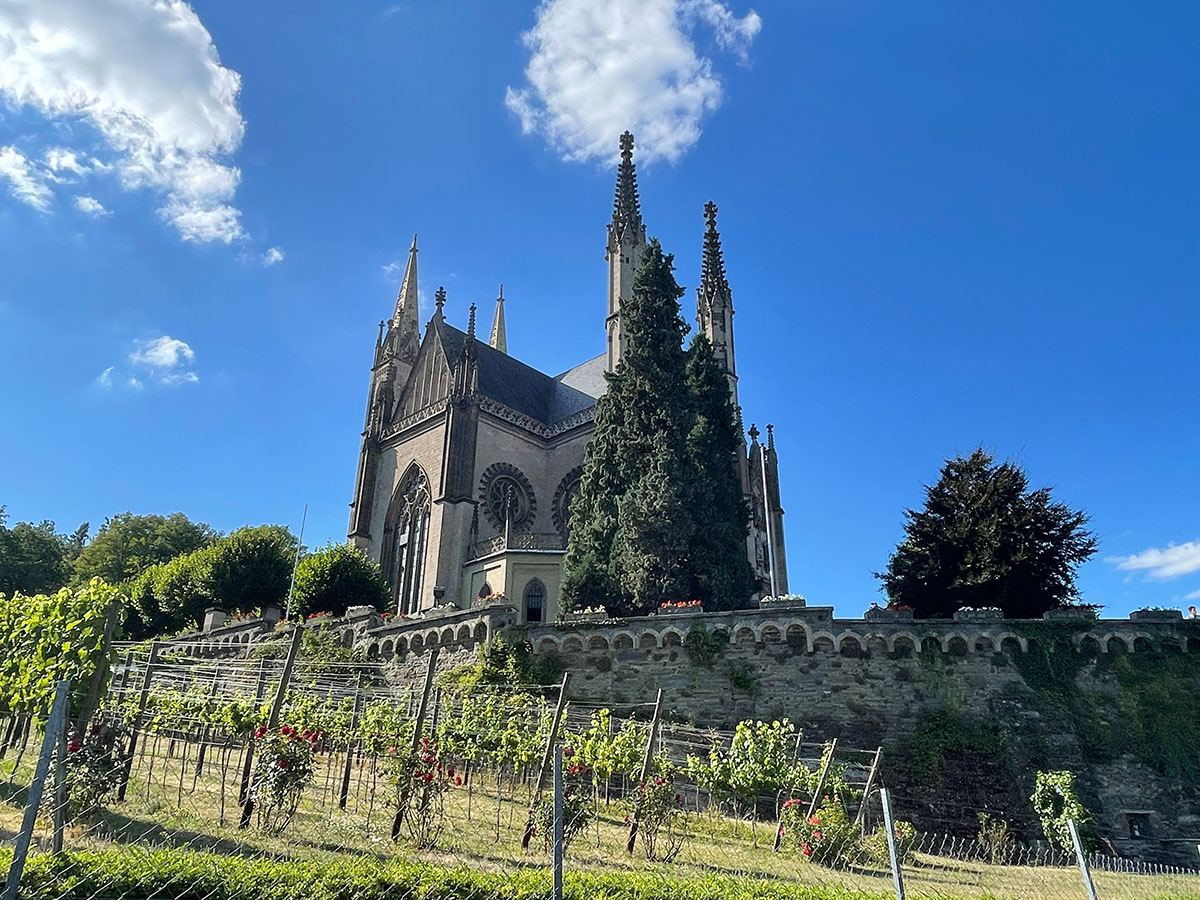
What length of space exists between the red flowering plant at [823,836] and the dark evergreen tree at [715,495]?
1065 cm

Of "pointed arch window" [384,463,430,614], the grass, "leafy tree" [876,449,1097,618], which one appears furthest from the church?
the grass

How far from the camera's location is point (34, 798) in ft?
16.4

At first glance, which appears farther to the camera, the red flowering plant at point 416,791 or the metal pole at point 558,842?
the red flowering plant at point 416,791

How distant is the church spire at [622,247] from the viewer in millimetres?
37094

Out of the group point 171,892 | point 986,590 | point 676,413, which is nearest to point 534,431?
point 676,413

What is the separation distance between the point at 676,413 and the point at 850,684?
11.4 metres

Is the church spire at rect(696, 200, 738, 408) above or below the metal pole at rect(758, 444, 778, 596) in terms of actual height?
above

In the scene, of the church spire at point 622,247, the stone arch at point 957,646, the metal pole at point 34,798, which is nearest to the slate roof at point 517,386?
the church spire at point 622,247

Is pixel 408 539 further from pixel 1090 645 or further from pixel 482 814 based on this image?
pixel 1090 645

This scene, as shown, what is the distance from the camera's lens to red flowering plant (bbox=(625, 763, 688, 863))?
11680mm

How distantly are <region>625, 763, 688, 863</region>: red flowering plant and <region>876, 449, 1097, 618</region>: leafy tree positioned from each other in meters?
14.8

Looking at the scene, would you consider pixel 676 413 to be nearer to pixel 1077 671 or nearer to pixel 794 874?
pixel 1077 671

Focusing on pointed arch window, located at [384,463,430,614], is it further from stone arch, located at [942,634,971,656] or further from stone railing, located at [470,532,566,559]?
stone arch, located at [942,634,971,656]

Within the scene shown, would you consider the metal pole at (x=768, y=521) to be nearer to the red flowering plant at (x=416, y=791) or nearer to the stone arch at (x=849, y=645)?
Result: the stone arch at (x=849, y=645)
